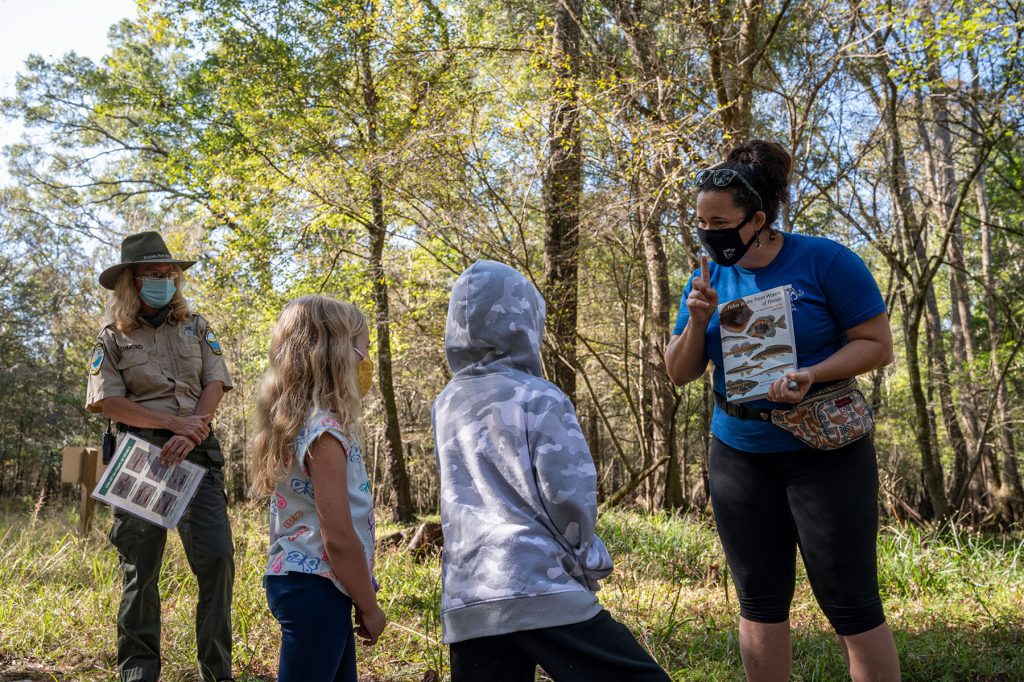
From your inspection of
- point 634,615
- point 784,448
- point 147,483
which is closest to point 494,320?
point 784,448

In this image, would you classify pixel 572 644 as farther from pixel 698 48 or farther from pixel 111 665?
pixel 698 48

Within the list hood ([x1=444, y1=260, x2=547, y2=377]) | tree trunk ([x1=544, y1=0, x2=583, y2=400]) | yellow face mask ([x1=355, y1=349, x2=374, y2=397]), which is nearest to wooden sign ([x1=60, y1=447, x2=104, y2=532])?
tree trunk ([x1=544, y1=0, x2=583, y2=400])

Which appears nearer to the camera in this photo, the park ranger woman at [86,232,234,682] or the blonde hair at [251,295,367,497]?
the blonde hair at [251,295,367,497]

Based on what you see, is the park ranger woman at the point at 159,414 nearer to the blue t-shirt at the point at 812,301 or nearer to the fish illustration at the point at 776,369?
the blue t-shirt at the point at 812,301

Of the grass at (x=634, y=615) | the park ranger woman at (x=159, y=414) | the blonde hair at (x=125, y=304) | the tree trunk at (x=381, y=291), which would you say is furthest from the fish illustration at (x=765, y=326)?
the tree trunk at (x=381, y=291)

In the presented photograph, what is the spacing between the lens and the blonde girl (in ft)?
6.56

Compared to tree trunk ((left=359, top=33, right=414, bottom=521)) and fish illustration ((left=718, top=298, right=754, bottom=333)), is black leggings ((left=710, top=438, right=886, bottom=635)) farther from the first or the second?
tree trunk ((left=359, top=33, right=414, bottom=521))

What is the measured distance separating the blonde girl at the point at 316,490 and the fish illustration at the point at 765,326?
4.02 feet

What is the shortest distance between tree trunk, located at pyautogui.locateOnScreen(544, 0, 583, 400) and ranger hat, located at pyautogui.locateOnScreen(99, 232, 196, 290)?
3.76m

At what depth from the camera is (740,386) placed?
2.34 metres

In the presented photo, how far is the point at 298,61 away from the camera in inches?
497

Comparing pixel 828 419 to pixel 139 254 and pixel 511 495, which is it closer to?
pixel 511 495

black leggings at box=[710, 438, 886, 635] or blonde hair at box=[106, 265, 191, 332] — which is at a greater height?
blonde hair at box=[106, 265, 191, 332]

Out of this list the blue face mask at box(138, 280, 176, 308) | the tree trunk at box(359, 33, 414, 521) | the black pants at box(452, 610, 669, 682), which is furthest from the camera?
the tree trunk at box(359, 33, 414, 521)
